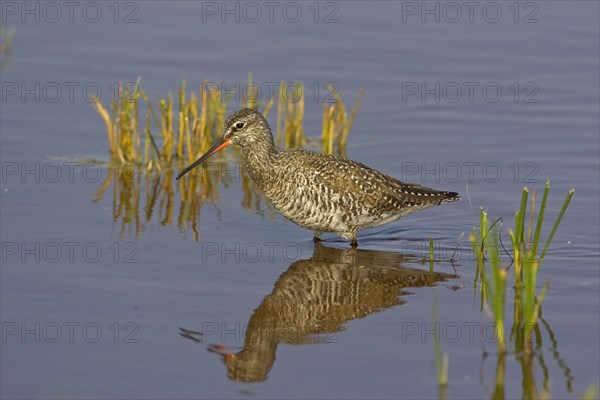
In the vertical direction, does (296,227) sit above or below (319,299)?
above

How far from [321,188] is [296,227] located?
1070 millimetres

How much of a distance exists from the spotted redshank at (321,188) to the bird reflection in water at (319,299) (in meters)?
0.37

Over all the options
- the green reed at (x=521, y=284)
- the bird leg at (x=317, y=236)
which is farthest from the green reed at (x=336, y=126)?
the green reed at (x=521, y=284)

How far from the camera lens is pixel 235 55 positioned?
55.8 ft

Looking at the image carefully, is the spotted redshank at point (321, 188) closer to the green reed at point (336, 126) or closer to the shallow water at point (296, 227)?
the shallow water at point (296, 227)

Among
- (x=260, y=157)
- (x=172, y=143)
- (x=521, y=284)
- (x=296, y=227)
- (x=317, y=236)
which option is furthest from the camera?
(x=172, y=143)

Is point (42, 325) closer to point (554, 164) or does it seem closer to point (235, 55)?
point (554, 164)

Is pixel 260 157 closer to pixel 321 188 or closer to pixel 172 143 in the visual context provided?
Answer: pixel 321 188

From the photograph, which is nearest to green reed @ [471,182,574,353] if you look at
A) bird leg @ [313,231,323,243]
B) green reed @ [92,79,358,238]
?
bird leg @ [313,231,323,243]

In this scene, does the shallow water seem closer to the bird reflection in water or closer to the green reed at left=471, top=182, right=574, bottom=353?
the bird reflection in water

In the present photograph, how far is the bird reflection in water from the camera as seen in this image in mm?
8664

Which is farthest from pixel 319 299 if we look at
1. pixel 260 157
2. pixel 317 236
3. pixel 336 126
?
pixel 336 126

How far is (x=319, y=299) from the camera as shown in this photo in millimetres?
9961

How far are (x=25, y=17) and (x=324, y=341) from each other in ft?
36.8
